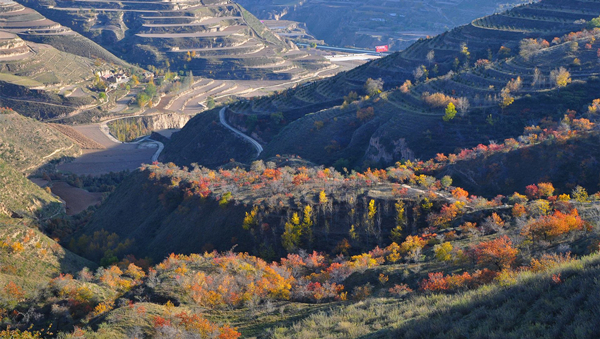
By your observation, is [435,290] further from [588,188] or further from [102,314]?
[588,188]

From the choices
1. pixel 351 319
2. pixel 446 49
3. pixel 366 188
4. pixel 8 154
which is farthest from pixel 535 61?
pixel 8 154

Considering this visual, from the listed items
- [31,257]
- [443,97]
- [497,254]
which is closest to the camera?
[497,254]

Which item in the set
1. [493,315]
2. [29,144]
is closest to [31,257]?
[493,315]

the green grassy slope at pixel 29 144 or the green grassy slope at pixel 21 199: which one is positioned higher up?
the green grassy slope at pixel 21 199

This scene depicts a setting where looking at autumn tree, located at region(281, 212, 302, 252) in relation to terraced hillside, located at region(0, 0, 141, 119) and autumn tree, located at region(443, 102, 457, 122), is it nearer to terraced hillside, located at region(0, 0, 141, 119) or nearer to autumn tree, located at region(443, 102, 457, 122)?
autumn tree, located at region(443, 102, 457, 122)

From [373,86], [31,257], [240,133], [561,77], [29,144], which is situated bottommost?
[29,144]

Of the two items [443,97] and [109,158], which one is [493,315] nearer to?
[443,97]

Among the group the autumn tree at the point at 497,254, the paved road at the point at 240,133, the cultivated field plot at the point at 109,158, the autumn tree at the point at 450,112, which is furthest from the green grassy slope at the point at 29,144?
the autumn tree at the point at 497,254

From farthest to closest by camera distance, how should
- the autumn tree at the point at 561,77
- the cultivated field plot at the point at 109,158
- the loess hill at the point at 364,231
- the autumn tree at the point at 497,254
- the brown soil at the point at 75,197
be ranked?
the cultivated field plot at the point at 109,158, the brown soil at the point at 75,197, the autumn tree at the point at 561,77, the autumn tree at the point at 497,254, the loess hill at the point at 364,231

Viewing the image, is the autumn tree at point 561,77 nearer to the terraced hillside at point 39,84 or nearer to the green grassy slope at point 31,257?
the green grassy slope at point 31,257

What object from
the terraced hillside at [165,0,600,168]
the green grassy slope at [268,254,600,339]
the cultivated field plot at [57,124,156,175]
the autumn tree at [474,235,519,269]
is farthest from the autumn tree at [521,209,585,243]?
the cultivated field plot at [57,124,156,175]
